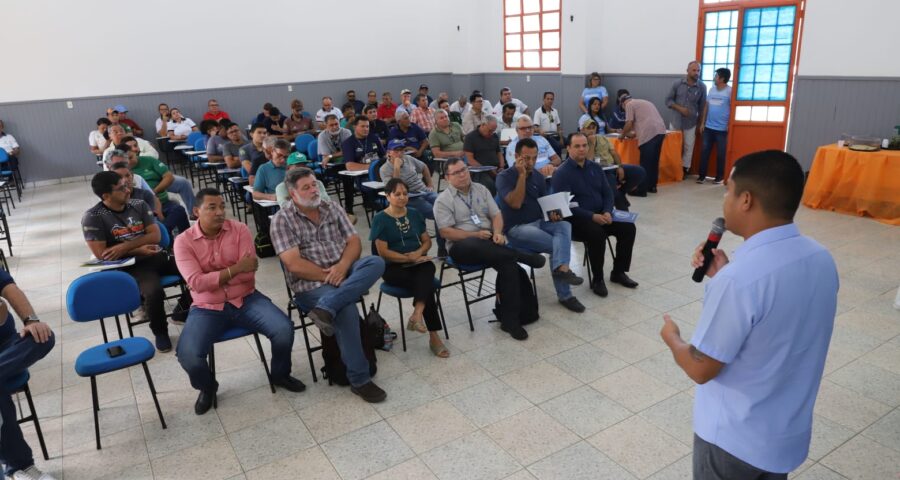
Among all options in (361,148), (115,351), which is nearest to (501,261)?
(115,351)

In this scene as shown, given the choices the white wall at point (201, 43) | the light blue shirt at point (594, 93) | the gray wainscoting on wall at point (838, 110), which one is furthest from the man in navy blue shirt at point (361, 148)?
the white wall at point (201, 43)

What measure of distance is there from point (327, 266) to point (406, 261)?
51cm

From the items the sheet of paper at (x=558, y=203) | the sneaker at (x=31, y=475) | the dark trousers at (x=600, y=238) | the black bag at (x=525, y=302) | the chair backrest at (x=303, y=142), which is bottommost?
the sneaker at (x=31, y=475)

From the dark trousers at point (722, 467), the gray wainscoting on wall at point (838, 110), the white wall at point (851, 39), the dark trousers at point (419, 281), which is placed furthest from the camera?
the gray wainscoting on wall at point (838, 110)

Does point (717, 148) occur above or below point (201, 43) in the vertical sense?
below

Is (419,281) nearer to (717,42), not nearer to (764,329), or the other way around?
(764,329)

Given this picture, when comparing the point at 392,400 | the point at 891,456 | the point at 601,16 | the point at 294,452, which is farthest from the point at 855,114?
the point at 294,452

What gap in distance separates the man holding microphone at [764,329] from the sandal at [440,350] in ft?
7.81

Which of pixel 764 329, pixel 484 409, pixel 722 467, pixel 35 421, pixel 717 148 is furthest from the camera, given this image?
pixel 717 148

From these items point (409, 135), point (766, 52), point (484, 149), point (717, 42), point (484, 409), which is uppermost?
point (717, 42)

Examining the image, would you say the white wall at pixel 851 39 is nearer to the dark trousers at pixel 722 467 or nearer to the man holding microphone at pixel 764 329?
the man holding microphone at pixel 764 329

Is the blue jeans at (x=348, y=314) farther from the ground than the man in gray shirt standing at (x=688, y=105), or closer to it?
closer to it

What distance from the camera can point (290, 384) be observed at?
3.51 meters

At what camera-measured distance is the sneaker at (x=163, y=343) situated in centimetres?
410
